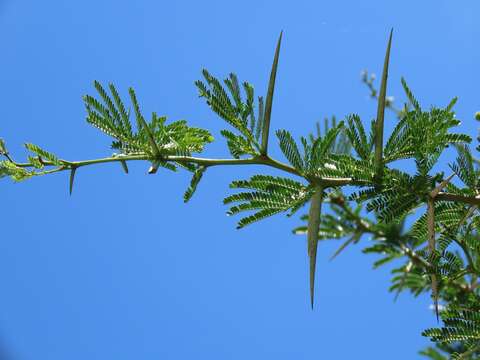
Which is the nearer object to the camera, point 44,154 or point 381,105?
point 381,105

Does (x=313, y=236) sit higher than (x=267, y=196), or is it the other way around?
(x=267, y=196)

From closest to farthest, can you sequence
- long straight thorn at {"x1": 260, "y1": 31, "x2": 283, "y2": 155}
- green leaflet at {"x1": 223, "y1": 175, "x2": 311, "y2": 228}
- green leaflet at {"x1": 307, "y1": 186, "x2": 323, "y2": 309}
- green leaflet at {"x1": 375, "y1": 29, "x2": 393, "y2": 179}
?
green leaflet at {"x1": 307, "y1": 186, "x2": 323, "y2": 309}
green leaflet at {"x1": 375, "y1": 29, "x2": 393, "y2": 179}
long straight thorn at {"x1": 260, "y1": 31, "x2": 283, "y2": 155}
green leaflet at {"x1": 223, "y1": 175, "x2": 311, "y2": 228}

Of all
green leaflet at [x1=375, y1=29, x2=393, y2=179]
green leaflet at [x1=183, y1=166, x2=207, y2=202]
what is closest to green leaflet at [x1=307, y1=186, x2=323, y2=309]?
green leaflet at [x1=375, y1=29, x2=393, y2=179]

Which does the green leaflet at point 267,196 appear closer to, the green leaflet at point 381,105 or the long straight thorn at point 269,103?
the long straight thorn at point 269,103

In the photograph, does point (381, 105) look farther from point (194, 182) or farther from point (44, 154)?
point (44, 154)

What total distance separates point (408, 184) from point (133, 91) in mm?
1214

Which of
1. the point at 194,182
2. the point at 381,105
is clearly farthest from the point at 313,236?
the point at 194,182

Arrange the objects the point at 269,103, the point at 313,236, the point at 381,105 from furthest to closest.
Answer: the point at 269,103, the point at 381,105, the point at 313,236

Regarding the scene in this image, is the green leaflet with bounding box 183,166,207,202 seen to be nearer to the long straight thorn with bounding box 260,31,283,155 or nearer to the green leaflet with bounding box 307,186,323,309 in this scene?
the long straight thorn with bounding box 260,31,283,155

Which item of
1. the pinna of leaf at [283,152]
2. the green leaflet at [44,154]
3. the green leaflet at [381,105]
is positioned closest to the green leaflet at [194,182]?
the pinna of leaf at [283,152]

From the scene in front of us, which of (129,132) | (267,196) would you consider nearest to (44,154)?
(129,132)

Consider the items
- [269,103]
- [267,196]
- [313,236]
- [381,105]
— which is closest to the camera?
[313,236]

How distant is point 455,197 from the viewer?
95.6 inches

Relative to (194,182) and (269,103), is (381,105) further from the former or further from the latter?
(194,182)
